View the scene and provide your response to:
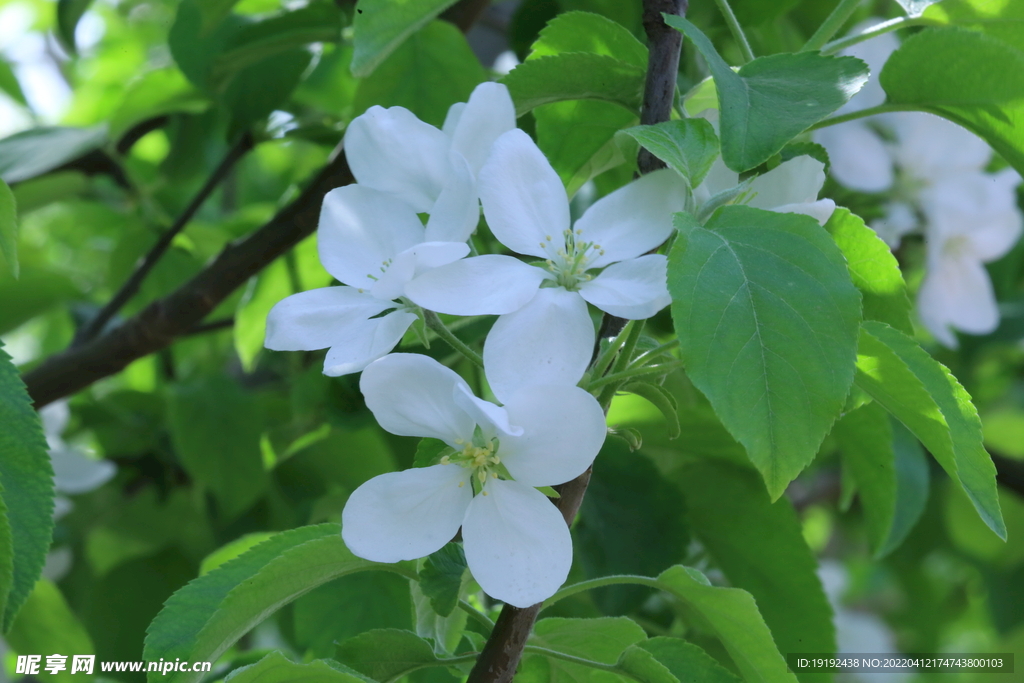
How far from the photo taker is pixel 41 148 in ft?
2.88

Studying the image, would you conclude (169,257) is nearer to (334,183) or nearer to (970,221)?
(334,183)

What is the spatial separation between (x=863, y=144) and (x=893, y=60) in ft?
1.35

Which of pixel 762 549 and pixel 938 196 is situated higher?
pixel 938 196

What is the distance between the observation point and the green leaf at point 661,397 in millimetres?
440

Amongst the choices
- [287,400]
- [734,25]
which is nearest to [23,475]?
[734,25]

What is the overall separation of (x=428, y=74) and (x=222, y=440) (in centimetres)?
43

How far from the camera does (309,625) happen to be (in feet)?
2.27

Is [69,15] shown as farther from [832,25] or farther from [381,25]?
[832,25]

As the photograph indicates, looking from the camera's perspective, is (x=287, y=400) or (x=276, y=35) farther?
(x=287, y=400)

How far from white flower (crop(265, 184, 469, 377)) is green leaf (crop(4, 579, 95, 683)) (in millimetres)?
442

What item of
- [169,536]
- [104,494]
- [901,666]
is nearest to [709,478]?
[901,666]

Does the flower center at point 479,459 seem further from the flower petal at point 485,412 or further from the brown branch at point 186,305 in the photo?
the brown branch at point 186,305

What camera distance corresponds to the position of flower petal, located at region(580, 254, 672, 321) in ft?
1.24

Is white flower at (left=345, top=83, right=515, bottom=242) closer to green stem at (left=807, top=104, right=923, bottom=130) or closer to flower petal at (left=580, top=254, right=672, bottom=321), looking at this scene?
flower petal at (left=580, top=254, right=672, bottom=321)
